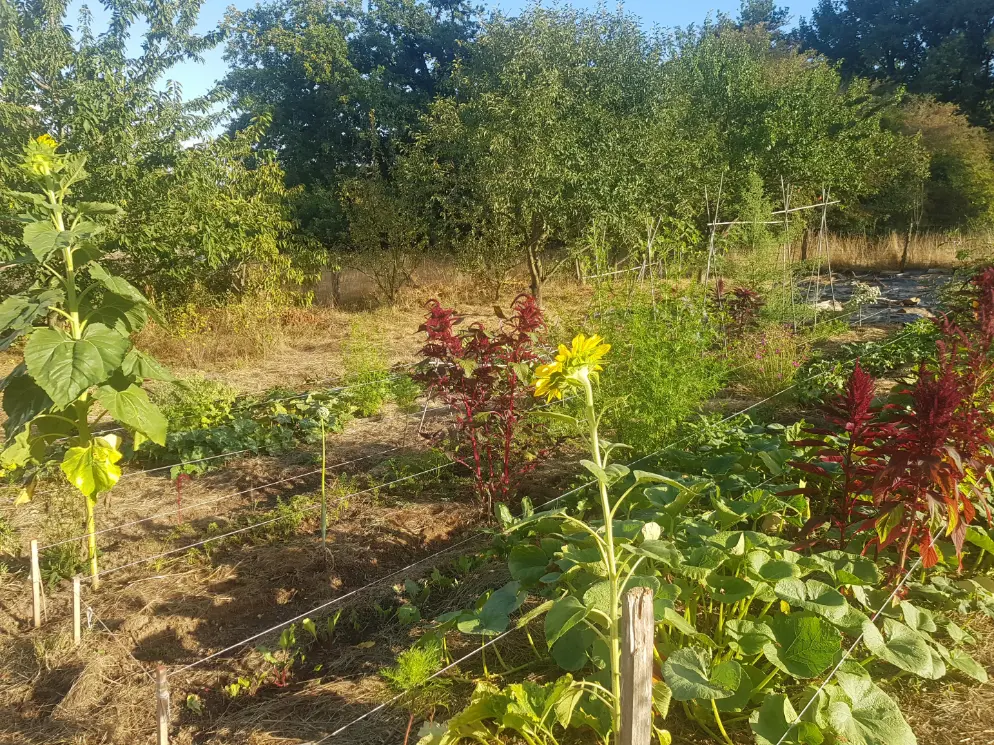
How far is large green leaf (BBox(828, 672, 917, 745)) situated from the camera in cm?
160

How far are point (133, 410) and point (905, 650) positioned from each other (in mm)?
2736

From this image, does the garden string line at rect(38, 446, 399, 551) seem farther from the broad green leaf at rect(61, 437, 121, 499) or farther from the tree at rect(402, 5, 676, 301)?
the tree at rect(402, 5, 676, 301)

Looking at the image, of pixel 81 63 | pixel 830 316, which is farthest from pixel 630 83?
pixel 81 63

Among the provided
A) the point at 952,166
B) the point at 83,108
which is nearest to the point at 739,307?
the point at 83,108

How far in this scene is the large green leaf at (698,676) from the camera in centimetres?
160

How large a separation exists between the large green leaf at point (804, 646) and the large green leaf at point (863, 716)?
0.22 ft

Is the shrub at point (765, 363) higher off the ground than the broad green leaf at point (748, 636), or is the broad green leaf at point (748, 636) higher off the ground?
the broad green leaf at point (748, 636)

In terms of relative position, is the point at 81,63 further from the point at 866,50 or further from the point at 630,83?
the point at 866,50

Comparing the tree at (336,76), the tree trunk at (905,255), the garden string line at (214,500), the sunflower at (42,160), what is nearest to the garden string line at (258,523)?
the garden string line at (214,500)

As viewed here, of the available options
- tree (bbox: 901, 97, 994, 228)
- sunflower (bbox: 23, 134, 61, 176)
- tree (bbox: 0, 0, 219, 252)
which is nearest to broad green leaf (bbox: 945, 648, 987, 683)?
sunflower (bbox: 23, 134, 61, 176)

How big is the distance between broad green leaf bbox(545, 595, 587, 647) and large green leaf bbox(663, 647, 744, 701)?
0.83 feet

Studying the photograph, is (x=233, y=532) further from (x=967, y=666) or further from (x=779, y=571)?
(x=967, y=666)

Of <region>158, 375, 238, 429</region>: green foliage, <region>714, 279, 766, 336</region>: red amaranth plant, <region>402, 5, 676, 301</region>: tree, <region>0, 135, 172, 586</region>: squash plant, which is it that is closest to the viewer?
<region>0, 135, 172, 586</region>: squash plant

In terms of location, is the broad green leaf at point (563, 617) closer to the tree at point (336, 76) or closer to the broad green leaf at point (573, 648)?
the broad green leaf at point (573, 648)
